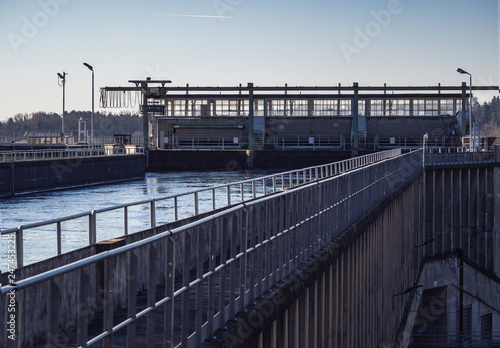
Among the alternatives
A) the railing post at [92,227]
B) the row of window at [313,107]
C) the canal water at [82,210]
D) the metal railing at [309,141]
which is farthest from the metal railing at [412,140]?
the railing post at [92,227]

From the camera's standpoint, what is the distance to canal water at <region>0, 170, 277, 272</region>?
1171 centimetres

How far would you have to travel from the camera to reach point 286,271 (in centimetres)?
1223

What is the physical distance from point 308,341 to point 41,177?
30.8 meters

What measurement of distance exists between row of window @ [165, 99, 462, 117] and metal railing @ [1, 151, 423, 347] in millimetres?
63330

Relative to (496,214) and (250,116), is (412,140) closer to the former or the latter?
(250,116)

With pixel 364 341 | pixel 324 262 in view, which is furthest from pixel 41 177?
pixel 324 262

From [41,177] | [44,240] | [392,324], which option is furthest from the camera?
[41,177]

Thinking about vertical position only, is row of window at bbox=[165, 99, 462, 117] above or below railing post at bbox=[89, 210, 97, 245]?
above

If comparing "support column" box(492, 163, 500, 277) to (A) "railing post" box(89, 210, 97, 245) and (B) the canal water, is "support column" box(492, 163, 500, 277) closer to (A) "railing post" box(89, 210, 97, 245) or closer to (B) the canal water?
(B) the canal water

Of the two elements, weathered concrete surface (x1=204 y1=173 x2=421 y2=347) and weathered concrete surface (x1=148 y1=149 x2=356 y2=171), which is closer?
weathered concrete surface (x1=204 y1=173 x2=421 y2=347)

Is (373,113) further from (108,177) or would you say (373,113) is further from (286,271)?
(286,271)

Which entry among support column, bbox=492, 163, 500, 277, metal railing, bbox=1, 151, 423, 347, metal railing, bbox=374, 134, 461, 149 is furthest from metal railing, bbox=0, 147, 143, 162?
support column, bbox=492, 163, 500, 277

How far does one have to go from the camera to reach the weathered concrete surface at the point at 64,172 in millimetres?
38281

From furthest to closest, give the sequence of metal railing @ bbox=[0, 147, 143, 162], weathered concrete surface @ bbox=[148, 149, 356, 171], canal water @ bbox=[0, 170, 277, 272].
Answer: weathered concrete surface @ bbox=[148, 149, 356, 171]
metal railing @ bbox=[0, 147, 143, 162]
canal water @ bbox=[0, 170, 277, 272]
